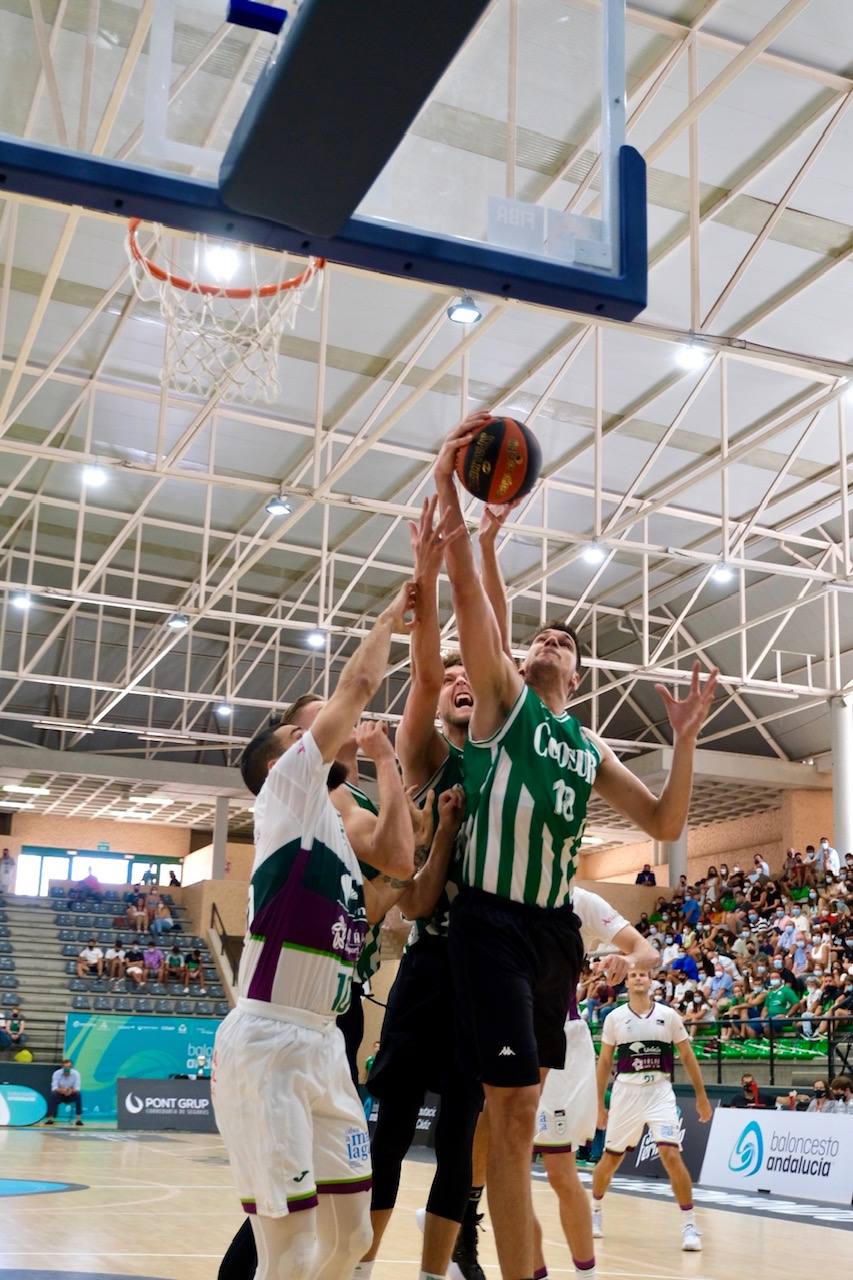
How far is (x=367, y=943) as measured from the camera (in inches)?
193

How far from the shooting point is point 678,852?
32500 mm

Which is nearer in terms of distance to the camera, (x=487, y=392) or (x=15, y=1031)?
(x=487, y=392)

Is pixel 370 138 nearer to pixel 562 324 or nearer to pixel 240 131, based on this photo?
pixel 240 131

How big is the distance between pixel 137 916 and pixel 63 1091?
885cm

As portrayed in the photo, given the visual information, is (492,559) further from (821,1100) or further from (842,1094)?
(821,1100)

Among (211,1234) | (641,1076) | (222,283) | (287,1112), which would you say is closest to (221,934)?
(641,1076)

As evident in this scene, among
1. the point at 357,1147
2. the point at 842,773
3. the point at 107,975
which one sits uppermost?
the point at 842,773

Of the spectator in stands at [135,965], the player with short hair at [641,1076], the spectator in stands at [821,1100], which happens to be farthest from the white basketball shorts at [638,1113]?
the spectator in stands at [135,965]

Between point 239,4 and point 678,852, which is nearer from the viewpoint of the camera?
point 239,4

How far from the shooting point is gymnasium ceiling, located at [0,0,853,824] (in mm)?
6977

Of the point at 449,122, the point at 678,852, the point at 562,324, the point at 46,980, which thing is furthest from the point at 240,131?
the point at 678,852

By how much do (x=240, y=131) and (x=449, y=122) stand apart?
1554 millimetres

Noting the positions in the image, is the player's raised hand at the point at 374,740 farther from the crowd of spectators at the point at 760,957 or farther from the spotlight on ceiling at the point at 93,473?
the spotlight on ceiling at the point at 93,473

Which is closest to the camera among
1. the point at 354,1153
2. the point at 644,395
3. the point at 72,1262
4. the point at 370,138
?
the point at 370,138
